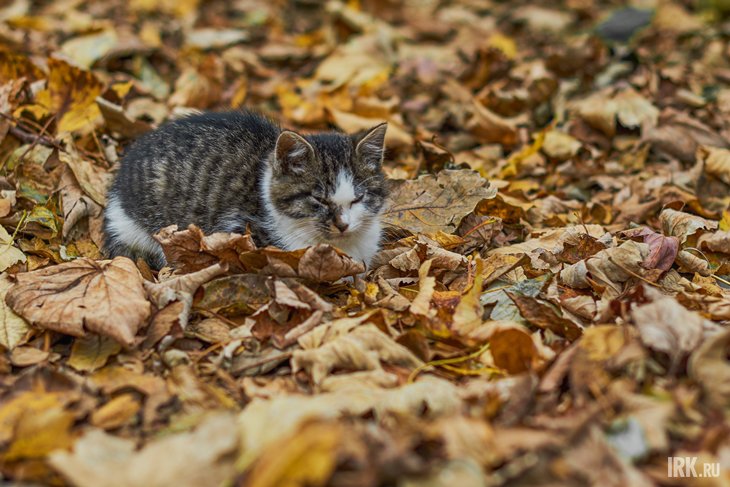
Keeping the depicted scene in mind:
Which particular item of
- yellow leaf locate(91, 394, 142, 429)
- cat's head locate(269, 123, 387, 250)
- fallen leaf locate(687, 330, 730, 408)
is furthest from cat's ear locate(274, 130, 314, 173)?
fallen leaf locate(687, 330, 730, 408)

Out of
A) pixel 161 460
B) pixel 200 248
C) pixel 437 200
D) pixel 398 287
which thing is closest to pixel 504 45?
pixel 437 200

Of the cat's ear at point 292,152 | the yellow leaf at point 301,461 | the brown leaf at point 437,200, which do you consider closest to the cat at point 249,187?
the cat's ear at point 292,152

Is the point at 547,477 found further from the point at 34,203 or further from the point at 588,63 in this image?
the point at 588,63

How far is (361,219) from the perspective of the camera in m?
4.11

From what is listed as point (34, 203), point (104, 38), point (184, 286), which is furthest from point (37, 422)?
point (104, 38)

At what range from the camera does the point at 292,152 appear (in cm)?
409

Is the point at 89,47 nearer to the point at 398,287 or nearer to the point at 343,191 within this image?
the point at 343,191

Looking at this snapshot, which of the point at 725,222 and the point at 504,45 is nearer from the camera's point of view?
the point at 725,222

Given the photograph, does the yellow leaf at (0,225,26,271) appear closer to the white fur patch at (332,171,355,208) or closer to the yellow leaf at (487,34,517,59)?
the white fur patch at (332,171,355,208)

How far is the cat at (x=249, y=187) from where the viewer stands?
412 cm

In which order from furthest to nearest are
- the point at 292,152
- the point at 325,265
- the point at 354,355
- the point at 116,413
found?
the point at 292,152 < the point at 325,265 < the point at 354,355 < the point at 116,413

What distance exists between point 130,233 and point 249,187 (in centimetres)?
78

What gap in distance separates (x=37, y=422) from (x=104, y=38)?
478 centimetres

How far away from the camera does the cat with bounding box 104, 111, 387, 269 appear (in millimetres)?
4121
